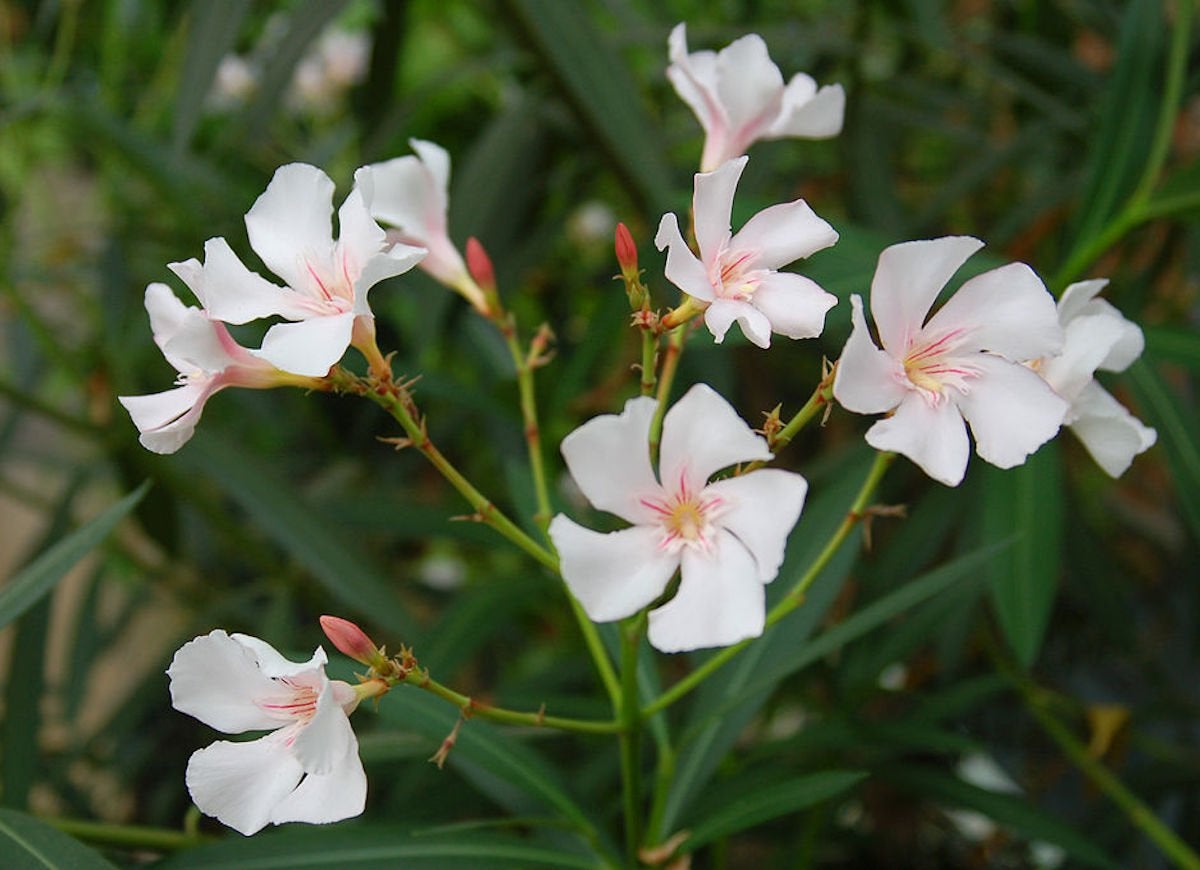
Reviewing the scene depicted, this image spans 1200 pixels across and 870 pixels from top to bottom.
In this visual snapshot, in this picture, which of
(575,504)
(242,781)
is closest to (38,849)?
(242,781)

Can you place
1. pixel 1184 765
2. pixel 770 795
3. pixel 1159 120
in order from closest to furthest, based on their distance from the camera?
pixel 770 795 < pixel 1159 120 < pixel 1184 765

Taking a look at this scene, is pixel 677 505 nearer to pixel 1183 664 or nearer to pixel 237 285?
pixel 237 285

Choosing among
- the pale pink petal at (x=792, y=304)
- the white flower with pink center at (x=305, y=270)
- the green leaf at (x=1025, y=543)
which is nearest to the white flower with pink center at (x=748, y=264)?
the pale pink petal at (x=792, y=304)

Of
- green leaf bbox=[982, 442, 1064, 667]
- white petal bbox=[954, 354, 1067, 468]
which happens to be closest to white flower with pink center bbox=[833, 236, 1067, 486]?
white petal bbox=[954, 354, 1067, 468]

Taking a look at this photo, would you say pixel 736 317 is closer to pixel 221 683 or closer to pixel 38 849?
pixel 221 683

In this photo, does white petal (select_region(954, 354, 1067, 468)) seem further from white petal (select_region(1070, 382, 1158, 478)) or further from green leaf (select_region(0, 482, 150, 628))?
green leaf (select_region(0, 482, 150, 628))

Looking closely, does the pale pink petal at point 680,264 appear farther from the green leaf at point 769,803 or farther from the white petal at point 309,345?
the green leaf at point 769,803

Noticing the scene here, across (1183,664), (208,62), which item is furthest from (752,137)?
(1183,664)
